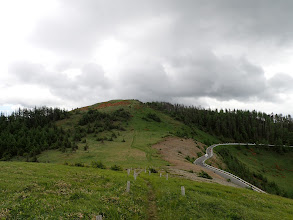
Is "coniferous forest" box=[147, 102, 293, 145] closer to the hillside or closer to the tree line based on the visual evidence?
the hillside

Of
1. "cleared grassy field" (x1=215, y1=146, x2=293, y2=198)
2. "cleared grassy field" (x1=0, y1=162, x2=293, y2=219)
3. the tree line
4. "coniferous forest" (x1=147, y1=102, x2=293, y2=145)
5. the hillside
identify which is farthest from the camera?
"coniferous forest" (x1=147, y1=102, x2=293, y2=145)

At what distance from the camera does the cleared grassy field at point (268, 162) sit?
8203cm

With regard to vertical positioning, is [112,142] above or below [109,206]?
below

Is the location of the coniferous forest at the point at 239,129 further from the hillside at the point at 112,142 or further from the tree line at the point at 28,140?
the tree line at the point at 28,140

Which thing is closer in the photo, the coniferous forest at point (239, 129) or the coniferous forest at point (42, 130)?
the coniferous forest at point (42, 130)

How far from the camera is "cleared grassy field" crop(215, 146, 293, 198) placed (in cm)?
8203

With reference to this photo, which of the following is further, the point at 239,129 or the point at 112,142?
the point at 239,129

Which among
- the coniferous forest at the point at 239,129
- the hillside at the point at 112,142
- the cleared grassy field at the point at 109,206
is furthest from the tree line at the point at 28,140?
the coniferous forest at the point at 239,129

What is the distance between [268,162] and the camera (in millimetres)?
102875

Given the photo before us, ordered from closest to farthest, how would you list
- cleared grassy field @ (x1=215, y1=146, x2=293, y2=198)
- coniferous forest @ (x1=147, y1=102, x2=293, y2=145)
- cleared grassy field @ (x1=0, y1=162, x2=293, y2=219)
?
cleared grassy field @ (x1=0, y1=162, x2=293, y2=219) < cleared grassy field @ (x1=215, y1=146, x2=293, y2=198) < coniferous forest @ (x1=147, y1=102, x2=293, y2=145)

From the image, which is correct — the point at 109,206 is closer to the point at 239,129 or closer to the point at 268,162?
the point at 268,162

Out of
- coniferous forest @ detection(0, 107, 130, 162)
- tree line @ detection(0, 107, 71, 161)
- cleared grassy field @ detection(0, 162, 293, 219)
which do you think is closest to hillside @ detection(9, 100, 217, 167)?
coniferous forest @ detection(0, 107, 130, 162)

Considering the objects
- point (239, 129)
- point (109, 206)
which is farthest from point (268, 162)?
point (109, 206)

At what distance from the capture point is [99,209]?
445 inches
